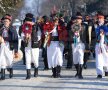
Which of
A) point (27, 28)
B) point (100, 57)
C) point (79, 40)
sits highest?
point (27, 28)

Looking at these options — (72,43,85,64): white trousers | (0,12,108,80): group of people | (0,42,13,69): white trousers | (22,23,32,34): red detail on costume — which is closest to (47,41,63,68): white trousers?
(0,12,108,80): group of people

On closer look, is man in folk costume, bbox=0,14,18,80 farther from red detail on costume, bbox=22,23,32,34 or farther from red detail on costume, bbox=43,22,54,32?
red detail on costume, bbox=43,22,54,32

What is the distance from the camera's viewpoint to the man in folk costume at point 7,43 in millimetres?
14898

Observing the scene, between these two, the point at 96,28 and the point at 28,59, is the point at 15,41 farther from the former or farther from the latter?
the point at 96,28

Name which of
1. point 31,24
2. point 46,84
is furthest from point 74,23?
point 46,84

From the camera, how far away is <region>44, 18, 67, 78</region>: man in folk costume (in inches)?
600

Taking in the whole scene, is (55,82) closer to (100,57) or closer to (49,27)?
(100,57)

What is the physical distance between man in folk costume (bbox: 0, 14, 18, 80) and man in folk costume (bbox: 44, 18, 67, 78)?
1133mm

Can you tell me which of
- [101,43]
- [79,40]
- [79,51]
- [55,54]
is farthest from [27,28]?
[101,43]

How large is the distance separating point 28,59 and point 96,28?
226cm

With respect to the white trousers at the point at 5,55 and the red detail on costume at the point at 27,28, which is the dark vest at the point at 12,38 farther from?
the red detail on costume at the point at 27,28

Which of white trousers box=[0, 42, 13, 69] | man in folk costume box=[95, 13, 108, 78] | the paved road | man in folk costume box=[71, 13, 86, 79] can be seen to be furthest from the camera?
white trousers box=[0, 42, 13, 69]

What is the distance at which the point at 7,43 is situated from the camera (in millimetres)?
15023

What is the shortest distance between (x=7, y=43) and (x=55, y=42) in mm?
1513
